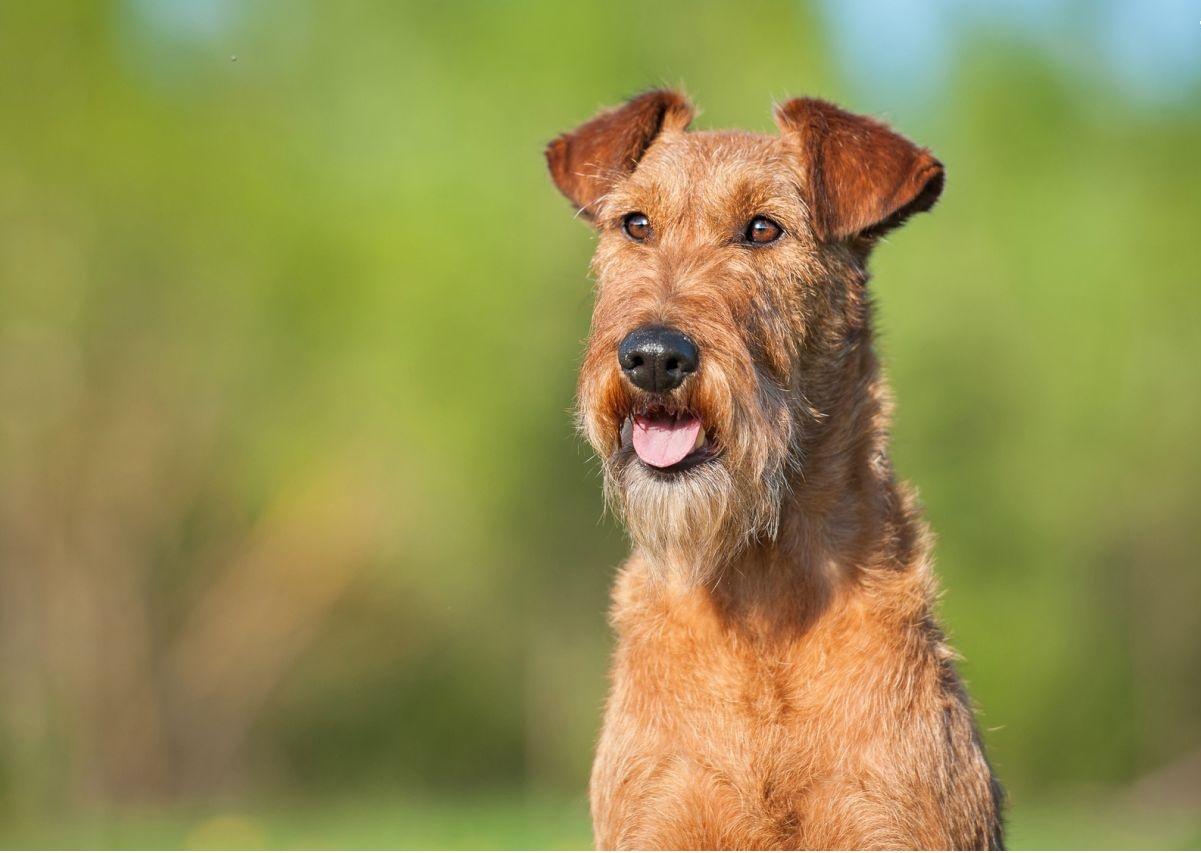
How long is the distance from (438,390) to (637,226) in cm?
1582

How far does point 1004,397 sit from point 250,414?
11.2 m

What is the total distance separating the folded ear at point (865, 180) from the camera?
15.1 ft

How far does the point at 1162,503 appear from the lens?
21.8 metres

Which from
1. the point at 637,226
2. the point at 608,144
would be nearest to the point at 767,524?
the point at 637,226

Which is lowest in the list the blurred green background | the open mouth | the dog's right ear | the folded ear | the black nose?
the open mouth

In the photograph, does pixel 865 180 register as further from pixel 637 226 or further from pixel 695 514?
pixel 695 514

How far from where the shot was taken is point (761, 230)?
4688 mm

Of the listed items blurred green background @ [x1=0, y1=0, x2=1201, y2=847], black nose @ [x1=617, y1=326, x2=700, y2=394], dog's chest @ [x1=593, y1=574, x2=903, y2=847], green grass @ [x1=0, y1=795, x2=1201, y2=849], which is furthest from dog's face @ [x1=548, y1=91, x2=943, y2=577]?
blurred green background @ [x1=0, y1=0, x2=1201, y2=847]

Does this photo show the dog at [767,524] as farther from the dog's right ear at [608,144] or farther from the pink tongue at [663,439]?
the dog's right ear at [608,144]

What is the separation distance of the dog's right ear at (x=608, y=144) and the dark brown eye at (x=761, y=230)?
576mm

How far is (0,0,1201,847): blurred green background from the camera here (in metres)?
19.1

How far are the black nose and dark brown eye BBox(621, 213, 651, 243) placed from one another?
30.0 inches

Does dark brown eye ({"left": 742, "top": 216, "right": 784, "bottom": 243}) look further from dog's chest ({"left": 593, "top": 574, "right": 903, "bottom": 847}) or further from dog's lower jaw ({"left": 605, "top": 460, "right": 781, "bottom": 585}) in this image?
dog's chest ({"left": 593, "top": 574, "right": 903, "bottom": 847})

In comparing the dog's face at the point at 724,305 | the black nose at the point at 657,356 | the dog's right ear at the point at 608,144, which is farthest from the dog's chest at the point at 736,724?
the dog's right ear at the point at 608,144
